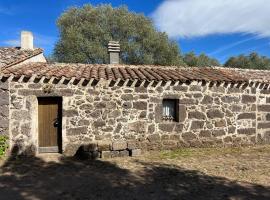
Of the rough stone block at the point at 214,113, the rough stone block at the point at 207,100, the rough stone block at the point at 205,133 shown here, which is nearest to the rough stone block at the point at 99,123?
the rough stone block at the point at 205,133

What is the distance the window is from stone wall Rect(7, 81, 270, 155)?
21cm

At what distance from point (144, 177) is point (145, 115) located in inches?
140

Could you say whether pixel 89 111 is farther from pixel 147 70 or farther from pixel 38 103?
pixel 147 70

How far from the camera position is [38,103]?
1095 cm

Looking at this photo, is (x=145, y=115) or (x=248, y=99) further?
(x=248, y=99)

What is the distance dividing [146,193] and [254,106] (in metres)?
7.73

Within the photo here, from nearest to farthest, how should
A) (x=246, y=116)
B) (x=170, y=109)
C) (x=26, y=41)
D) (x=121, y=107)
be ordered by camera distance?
(x=121, y=107), (x=170, y=109), (x=246, y=116), (x=26, y=41)

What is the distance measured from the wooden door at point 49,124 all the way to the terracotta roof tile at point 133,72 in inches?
39.3

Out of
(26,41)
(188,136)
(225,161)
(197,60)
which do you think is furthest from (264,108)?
(197,60)

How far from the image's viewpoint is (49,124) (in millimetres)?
11141

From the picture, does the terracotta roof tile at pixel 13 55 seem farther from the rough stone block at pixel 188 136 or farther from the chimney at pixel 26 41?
the rough stone block at pixel 188 136

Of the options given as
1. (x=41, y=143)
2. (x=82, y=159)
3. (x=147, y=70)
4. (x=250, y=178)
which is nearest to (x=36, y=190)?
(x=82, y=159)

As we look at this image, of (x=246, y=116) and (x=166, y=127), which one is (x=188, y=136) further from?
(x=246, y=116)

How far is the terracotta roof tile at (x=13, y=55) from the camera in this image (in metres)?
11.2
